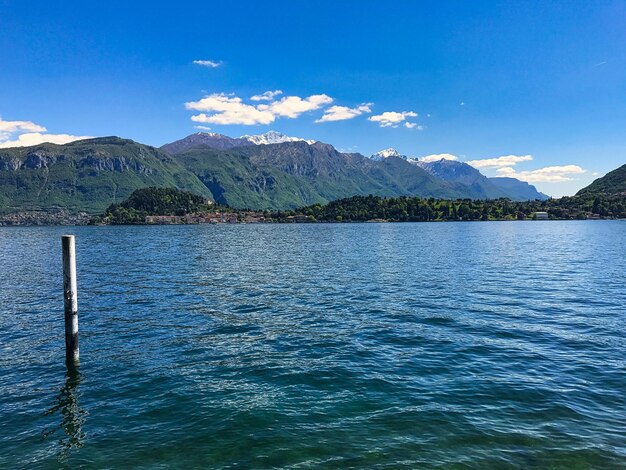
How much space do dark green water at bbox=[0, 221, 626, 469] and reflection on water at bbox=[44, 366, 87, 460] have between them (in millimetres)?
87

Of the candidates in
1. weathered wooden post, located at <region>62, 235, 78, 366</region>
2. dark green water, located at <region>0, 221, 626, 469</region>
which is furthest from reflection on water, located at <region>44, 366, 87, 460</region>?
weathered wooden post, located at <region>62, 235, 78, 366</region>

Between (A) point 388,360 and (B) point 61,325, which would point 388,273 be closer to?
(A) point 388,360

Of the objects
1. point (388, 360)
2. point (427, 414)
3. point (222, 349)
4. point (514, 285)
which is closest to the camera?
point (427, 414)

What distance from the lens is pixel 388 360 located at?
25109mm

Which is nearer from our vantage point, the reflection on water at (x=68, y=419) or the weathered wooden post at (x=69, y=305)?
the reflection on water at (x=68, y=419)

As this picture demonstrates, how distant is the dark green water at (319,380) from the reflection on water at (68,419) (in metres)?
0.09

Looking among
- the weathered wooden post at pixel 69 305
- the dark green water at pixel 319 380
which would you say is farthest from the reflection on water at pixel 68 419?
the weathered wooden post at pixel 69 305

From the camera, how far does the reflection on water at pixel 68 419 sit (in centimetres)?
1611

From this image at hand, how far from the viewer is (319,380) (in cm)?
2209

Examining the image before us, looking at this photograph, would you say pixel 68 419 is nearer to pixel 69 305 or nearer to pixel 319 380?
pixel 69 305

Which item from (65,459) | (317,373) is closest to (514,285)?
(317,373)

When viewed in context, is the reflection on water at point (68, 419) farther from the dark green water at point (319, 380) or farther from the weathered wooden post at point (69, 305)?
the weathered wooden post at point (69, 305)

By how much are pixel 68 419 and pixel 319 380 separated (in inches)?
467

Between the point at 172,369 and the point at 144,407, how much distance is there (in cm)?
491
